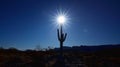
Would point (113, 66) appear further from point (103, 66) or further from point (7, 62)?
point (7, 62)

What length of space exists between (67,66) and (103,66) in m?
4.30

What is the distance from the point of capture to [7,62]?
74.5 ft

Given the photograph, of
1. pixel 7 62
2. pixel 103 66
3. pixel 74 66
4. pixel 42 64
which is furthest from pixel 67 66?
pixel 7 62

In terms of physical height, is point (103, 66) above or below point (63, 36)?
below

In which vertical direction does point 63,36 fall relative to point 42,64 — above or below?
above

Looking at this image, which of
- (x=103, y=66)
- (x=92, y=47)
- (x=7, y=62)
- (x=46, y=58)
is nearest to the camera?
(x=7, y=62)

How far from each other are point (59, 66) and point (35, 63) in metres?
2.59

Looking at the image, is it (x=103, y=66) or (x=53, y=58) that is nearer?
(x=103, y=66)

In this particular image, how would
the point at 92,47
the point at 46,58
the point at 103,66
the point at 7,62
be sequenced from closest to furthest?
the point at 7,62, the point at 103,66, the point at 46,58, the point at 92,47

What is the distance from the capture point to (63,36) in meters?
24.5

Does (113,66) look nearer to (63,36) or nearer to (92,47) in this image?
(63,36)

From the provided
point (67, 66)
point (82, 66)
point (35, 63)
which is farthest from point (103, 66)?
point (35, 63)

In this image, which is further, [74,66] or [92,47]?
[92,47]

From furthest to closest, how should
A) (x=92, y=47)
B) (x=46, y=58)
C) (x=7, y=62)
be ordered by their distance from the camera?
(x=92, y=47), (x=46, y=58), (x=7, y=62)
